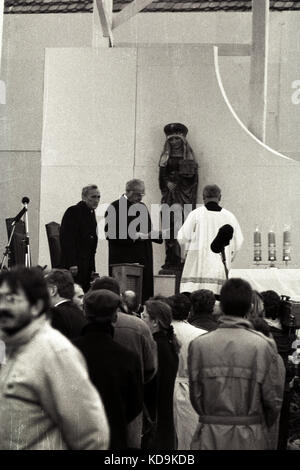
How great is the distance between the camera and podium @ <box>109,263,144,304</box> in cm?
1012

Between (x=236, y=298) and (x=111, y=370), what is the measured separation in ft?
2.28

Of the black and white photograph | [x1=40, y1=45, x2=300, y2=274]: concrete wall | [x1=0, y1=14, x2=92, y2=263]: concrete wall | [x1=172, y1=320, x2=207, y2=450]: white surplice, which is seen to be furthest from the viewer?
[x1=0, y1=14, x2=92, y2=263]: concrete wall

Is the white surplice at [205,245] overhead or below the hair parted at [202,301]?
overhead

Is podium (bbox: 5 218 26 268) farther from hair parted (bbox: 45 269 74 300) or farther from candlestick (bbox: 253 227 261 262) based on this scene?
hair parted (bbox: 45 269 74 300)

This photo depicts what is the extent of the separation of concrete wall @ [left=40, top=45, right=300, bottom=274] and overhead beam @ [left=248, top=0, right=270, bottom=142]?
469 millimetres

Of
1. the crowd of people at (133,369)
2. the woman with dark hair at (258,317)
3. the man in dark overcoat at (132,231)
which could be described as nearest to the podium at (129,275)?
the man in dark overcoat at (132,231)

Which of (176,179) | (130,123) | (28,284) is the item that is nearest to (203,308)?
(28,284)

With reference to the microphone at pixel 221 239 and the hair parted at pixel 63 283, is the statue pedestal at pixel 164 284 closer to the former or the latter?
the microphone at pixel 221 239

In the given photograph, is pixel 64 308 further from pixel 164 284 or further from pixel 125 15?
pixel 125 15

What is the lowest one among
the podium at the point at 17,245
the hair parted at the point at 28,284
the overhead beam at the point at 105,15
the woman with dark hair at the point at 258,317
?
the woman with dark hair at the point at 258,317

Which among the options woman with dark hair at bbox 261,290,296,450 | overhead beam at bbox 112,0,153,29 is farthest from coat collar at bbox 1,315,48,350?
overhead beam at bbox 112,0,153,29

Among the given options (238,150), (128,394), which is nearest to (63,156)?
(238,150)

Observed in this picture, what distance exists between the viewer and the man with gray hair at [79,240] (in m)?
10.7

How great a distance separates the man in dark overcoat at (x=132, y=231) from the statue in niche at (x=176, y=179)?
296cm
